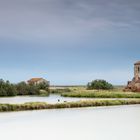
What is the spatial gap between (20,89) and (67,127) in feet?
138

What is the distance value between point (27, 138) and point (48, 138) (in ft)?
2.25

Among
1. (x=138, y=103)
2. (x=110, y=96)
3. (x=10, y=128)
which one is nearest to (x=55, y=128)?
(x=10, y=128)

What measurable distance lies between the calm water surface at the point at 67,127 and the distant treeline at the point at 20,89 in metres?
Answer: 31.0

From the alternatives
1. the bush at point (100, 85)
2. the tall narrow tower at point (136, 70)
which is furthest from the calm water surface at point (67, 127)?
the bush at point (100, 85)

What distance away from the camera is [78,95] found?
47.6 meters

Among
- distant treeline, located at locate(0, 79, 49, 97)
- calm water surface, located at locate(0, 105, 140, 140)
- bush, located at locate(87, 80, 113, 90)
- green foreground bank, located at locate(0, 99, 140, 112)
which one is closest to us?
calm water surface, located at locate(0, 105, 140, 140)

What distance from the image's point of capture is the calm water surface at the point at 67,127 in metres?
14.9

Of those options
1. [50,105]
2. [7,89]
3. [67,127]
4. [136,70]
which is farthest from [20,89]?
[67,127]

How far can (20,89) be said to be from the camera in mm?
59094

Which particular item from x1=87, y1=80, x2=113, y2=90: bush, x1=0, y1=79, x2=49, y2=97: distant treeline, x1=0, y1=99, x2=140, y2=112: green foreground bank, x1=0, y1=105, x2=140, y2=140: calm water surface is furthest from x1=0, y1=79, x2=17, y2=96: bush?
x1=0, y1=105, x2=140, y2=140: calm water surface

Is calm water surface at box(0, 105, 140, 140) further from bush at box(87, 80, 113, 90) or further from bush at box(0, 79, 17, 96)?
bush at box(87, 80, 113, 90)

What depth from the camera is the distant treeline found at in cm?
5357

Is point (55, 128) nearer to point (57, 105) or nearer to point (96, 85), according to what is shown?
point (57, 105)

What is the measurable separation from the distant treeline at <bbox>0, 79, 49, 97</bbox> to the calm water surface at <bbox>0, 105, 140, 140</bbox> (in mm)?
30954
